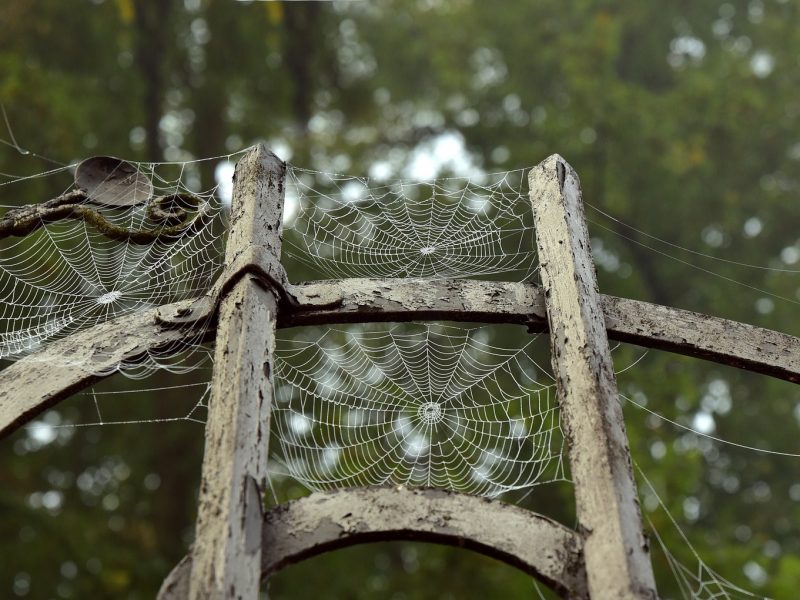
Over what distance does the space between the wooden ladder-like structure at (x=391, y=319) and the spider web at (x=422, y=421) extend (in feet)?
1.03

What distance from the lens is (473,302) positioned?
206cm

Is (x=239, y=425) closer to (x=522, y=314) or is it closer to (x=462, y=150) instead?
(x=522, y=314)

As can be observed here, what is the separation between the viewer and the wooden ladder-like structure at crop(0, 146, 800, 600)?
154 centimetres

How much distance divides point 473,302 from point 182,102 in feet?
25.8

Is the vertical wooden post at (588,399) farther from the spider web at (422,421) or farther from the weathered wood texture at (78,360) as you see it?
the weathered wood texture at (78,360)

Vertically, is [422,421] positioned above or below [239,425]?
above

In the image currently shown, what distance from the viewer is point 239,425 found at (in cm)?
164

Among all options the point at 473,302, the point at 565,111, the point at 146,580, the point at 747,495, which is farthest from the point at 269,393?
the point at 747,495

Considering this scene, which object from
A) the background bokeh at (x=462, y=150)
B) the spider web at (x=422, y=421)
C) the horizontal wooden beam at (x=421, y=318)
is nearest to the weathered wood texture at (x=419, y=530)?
the spider web at (x=422, y=421)

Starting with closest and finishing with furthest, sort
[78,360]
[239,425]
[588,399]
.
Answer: [239,425] → [588,399] → [78,360]

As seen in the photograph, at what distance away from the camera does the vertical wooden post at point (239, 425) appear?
4.85 feet

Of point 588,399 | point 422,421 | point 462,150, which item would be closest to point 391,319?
point 588,399

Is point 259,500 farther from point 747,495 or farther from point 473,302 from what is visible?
point 747,495

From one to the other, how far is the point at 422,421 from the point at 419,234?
2.58ft
